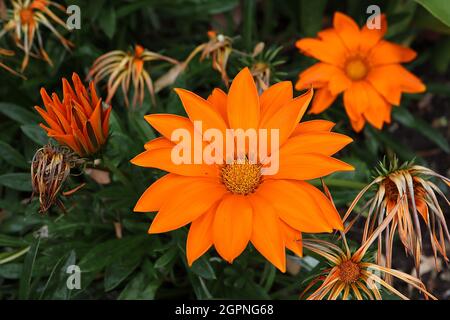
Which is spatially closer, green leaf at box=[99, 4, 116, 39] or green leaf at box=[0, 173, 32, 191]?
green leaf at box=[0, 173, 32, 191]

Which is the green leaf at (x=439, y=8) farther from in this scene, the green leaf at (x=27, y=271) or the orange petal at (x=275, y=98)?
the green leaf at (x=27, y=271)

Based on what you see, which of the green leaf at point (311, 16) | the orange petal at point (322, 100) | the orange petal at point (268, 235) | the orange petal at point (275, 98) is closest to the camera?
the orange petal at point (268, 235)

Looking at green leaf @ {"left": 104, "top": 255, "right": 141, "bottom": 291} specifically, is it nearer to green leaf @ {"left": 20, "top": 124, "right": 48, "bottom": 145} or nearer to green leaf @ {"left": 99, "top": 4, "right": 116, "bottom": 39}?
green leaf @ {"left": 20, "top": 124, "right": 48, "bottom": 145}

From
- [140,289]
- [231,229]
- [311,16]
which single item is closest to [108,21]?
[311,16]

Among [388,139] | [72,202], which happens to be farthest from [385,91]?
[72,202]

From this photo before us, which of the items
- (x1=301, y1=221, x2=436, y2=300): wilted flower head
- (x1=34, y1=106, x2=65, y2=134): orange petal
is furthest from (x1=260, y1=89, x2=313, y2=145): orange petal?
(x1=34, y1=106, x2=65, y2=134): orange petal

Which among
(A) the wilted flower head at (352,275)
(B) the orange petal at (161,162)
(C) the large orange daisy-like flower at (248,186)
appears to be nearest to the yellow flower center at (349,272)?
(A) the wilted flower head at (352,275)

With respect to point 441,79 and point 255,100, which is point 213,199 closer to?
point 255,100
